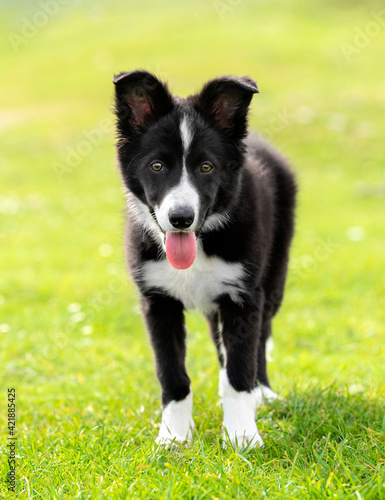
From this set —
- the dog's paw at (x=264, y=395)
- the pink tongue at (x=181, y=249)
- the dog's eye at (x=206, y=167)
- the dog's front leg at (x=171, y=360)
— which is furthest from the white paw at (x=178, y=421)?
the dog's eye at (x=206, y=167)

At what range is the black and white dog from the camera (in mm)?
3438

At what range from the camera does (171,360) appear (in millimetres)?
3777

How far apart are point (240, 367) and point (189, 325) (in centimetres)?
321

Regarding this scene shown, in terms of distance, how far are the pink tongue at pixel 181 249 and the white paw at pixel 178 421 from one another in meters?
0.83

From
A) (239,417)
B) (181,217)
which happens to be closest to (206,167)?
(181,217)

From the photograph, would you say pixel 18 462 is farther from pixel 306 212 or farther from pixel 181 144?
pixel 306 212

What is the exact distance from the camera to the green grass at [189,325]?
3.01m

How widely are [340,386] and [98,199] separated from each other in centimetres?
1120

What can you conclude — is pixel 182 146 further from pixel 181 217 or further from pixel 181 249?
pixel 181 249

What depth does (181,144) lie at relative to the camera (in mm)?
3422

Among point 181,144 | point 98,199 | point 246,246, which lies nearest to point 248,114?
point 181,144

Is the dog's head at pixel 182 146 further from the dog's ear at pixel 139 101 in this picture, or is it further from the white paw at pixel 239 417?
the white paw at pixel 239 417

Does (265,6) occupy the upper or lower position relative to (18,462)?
lower

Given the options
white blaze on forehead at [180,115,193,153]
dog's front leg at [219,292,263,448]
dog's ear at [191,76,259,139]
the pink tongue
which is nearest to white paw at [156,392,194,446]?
dog's front leg at [219,292,263,448]
